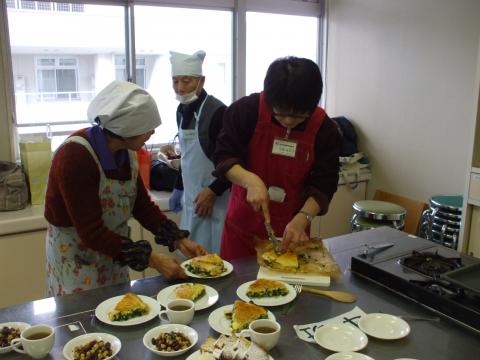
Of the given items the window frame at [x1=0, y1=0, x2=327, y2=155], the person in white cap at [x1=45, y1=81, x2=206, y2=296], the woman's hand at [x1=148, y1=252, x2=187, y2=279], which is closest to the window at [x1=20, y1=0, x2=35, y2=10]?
the window frame at [x1=0, y1=0, x2=327, y2=155]

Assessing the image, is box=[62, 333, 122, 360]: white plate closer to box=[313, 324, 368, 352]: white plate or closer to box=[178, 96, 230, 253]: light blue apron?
box=[313, 324, 368, 352]: white plate

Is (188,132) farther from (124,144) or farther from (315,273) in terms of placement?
(315,273)

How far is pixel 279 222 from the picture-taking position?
1819mm

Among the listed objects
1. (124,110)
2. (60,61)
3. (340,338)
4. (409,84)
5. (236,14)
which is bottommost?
(340,338)

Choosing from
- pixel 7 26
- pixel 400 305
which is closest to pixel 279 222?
pixel 400 305

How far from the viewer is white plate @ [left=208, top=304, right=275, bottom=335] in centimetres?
120

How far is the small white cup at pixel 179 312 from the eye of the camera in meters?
1.22

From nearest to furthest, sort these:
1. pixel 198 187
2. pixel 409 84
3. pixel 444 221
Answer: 1. pixel 198 187
2. pixel 444 221
3. pixel 409 84

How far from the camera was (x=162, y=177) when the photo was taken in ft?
10.4

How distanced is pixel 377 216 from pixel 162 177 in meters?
1.51

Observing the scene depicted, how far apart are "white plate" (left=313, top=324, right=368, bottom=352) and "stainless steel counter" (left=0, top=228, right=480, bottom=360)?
2 cm

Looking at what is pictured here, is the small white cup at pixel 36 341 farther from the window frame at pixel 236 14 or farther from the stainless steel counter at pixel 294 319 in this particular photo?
the window frame at pixel 236 14

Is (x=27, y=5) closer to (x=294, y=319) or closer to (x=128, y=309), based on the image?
(x=128, y=309)

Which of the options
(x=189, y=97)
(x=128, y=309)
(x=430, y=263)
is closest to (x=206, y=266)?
(x=128, y=309)
